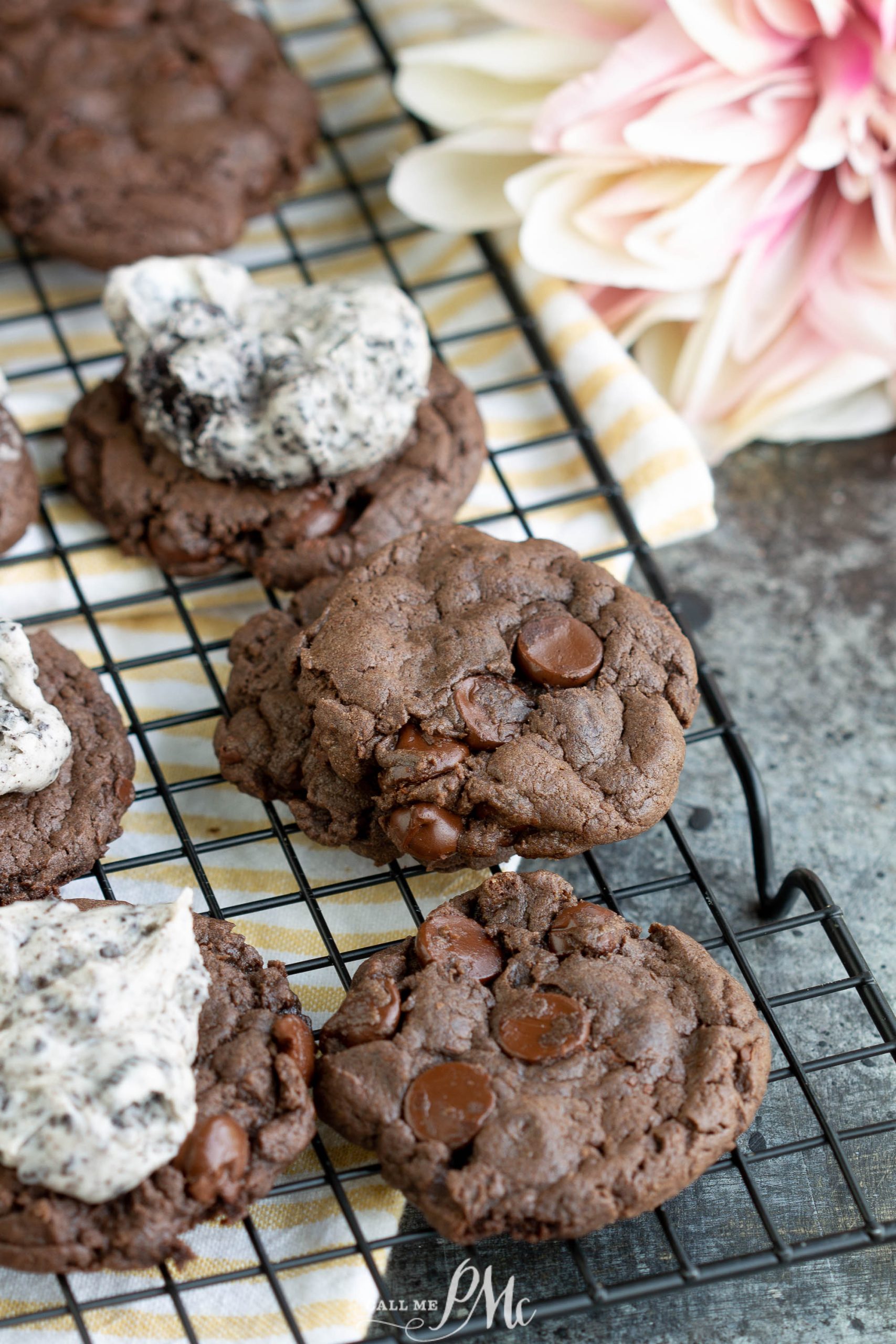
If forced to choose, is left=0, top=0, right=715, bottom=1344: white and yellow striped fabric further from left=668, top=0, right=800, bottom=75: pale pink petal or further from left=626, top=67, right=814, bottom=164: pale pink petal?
left=668, top=0, right=800, bottom=75: pale pink petal

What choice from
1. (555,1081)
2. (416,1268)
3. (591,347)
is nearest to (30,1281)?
(416,1268)

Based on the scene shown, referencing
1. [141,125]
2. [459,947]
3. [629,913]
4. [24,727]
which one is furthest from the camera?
[141,125]

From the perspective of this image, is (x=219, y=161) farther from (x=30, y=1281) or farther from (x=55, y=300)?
(x=30, y=1281)

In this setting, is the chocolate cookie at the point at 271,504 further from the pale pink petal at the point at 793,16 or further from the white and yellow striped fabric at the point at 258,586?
the pale pink petal at the point at 793,16

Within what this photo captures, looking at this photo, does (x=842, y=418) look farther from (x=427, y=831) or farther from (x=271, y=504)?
(x=427, y=831)

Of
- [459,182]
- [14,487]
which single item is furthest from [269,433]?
[459,182]

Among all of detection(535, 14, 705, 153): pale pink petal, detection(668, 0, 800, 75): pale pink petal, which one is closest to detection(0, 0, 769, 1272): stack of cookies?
detection(535, 14, 705, 153): pale pink petal

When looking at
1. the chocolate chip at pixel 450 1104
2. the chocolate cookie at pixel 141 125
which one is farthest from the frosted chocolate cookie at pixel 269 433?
the chocolate chip at pixel 450 1104
